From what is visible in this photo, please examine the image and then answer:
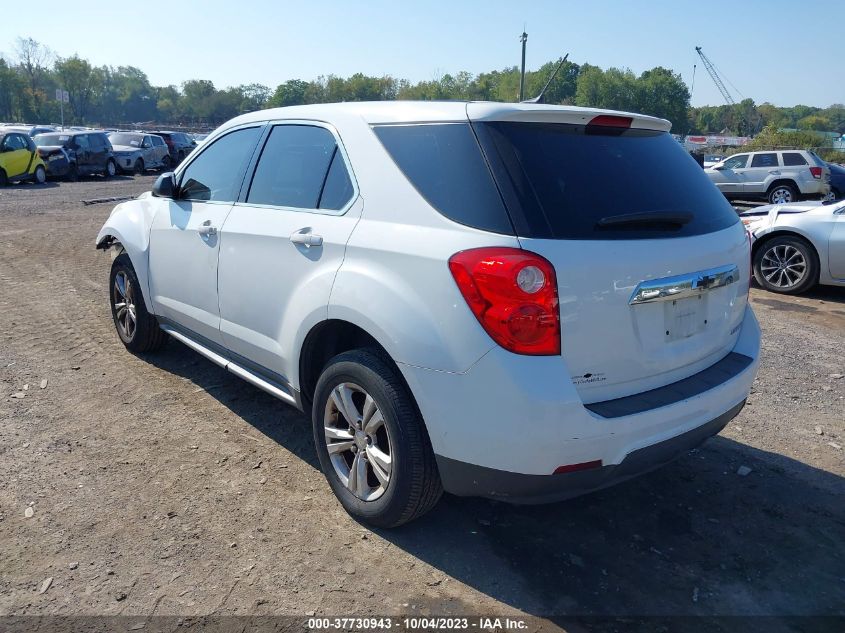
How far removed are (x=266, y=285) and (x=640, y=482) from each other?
7.39 ft

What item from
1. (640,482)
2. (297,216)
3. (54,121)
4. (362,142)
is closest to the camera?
(362,142)

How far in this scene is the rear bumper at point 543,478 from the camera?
2.60 metres

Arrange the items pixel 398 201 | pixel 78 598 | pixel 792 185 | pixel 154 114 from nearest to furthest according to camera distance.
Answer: pixel 78 598 < pixel 398 201 < pixel 792 185 < pixel 154 114

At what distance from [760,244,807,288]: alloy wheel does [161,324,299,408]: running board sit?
22.7 ft

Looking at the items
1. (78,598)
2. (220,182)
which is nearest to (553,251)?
(78,598)

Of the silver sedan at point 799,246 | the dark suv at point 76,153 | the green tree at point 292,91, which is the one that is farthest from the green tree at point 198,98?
the silver sedan at point 799,246

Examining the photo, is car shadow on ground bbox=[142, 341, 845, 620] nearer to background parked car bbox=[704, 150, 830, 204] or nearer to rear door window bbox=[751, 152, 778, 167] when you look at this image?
background parked car bbox=[704, 150, 830, 204]

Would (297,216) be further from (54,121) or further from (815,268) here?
(54,121)

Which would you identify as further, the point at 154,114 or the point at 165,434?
the point at 154,114

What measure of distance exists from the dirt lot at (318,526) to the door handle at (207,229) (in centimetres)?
118

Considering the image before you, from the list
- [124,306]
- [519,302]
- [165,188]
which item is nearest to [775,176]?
[124,306]

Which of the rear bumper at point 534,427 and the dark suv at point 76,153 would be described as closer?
the rear bumper at point 534,427

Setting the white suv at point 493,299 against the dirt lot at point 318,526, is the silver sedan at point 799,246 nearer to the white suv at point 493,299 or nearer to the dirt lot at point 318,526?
the dirt lot at point 318,526

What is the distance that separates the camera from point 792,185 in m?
19.1
